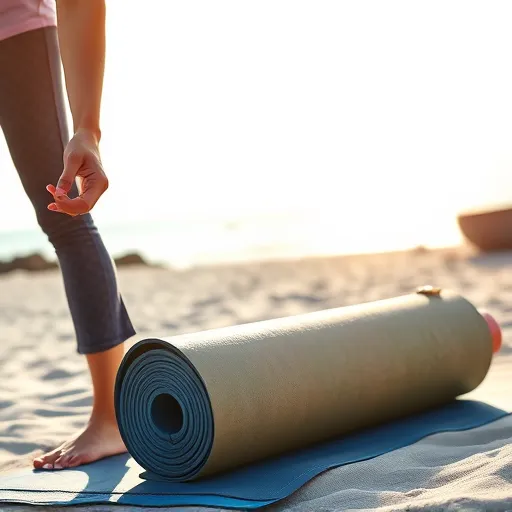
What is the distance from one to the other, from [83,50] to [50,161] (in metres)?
0.33

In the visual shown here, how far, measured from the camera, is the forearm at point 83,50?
2.02 meters

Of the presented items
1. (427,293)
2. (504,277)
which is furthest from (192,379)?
(504,277)

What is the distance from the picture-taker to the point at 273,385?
1979 millimetres

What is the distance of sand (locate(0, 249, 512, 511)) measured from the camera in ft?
5.63

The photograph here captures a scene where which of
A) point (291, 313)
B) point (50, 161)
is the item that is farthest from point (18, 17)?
point (291, 313)

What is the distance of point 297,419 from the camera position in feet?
6.65

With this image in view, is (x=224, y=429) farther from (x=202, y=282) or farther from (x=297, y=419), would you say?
(x=202, y=282)

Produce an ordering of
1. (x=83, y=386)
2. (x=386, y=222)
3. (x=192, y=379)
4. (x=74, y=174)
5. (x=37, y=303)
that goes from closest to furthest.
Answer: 1. (x=74, y=174)
2. (x=192, y=379)
3. (x=83, y=386)
4. (x=37, y=303)
5. (x=386, y=222)

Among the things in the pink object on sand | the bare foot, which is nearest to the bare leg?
the bare foot

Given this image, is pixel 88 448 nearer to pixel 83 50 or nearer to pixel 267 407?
pixel 267 407

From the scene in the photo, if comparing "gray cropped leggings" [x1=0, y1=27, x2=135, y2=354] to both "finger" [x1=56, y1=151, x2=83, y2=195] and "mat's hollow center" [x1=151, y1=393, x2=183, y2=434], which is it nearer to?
"mat's hollow center" [x1=151, y1=393, x2=183, y2=434]

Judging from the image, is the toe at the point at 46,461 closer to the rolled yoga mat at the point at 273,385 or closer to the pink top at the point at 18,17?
the rolled yoga mat at the point at 273,385

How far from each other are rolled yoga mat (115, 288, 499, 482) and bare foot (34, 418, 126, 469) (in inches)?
7.3

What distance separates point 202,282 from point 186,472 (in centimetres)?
581
